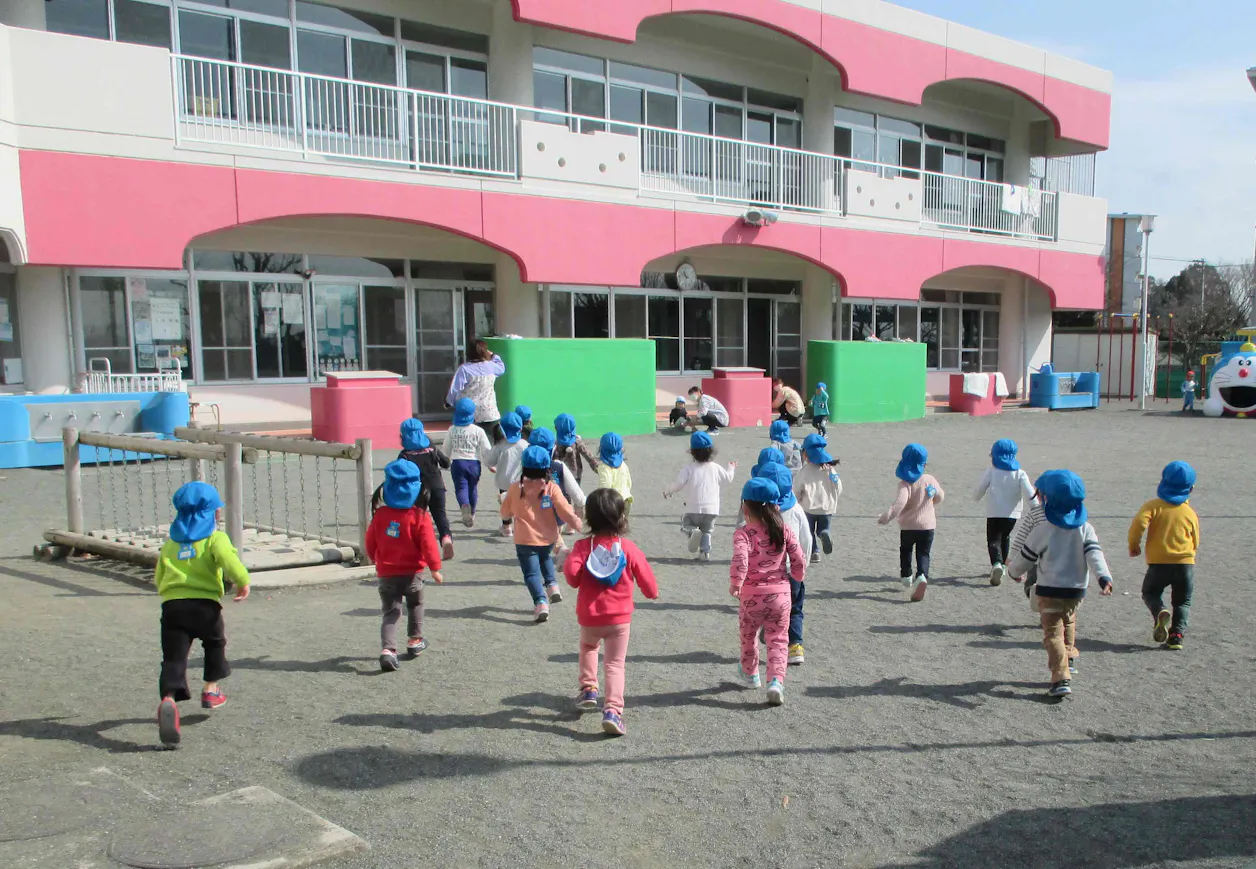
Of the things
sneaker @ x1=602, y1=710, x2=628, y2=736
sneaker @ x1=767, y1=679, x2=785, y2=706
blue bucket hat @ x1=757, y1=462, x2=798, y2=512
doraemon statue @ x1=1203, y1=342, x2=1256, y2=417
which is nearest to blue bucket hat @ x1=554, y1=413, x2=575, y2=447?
blue bucket hat @ x1=757, y1=462, x2=798, y2=512

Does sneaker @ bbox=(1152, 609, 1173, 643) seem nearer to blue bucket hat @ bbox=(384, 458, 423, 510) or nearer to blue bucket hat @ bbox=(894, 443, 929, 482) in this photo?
blue bucket hat @ bbox=(894, 443, 929, 482)

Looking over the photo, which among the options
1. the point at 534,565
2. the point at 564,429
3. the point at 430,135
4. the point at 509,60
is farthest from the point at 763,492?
the point at 509,60

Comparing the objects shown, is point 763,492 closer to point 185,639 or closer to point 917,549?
point 917,549

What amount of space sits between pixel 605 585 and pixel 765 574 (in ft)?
3.13

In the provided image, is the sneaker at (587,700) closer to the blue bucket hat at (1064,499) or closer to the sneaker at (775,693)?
the sneaker at (775,693)

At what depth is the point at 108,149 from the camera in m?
13.9

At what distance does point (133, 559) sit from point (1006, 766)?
23.2ft

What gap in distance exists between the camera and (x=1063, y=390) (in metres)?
28.8

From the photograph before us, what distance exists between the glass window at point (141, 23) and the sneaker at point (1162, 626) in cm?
1615

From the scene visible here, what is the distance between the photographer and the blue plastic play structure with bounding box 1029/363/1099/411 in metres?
28.4

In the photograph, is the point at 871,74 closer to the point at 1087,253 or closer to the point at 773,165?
the point at 773,165

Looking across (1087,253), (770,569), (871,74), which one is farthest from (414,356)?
(1087,253)

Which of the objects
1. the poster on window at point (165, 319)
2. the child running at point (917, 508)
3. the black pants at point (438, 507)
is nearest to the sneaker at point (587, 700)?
the child running at point (917, 508)

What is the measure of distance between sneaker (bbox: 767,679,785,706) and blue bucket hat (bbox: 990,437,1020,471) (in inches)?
129
